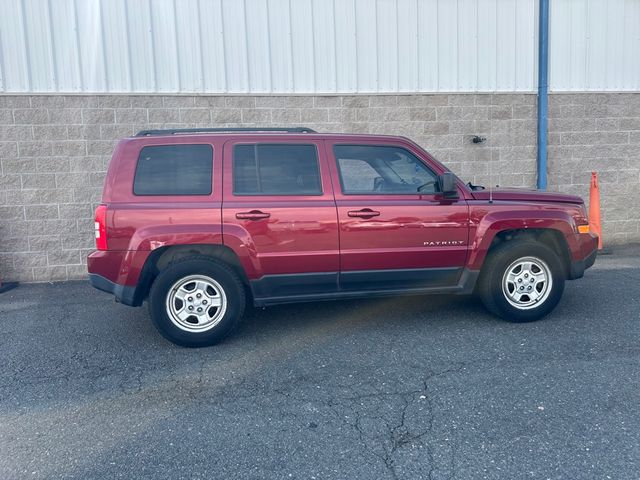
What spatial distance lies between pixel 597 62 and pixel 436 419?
827 cm

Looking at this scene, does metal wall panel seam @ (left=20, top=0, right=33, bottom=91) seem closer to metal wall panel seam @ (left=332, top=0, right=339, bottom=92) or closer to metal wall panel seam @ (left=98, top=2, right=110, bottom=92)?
metal wall panel seam @ (left=98, top=2, right=110, bottom=92)

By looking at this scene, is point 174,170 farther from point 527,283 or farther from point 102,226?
point 527,283

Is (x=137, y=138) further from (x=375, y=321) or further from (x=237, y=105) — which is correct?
(x=237, y=105)

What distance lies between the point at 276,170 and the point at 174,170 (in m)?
0.91

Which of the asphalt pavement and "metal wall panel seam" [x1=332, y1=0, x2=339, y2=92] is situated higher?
"metal wall panel seam" [x1=332, y1=0, x2=339, y2=92]

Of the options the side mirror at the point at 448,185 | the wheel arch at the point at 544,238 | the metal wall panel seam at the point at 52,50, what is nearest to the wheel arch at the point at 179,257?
the side mirror at the point at 448,185

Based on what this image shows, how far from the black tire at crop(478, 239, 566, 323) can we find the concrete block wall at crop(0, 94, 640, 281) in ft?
13.1

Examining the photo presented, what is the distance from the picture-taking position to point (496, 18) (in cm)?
925

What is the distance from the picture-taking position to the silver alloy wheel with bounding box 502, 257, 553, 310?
549 centimetres

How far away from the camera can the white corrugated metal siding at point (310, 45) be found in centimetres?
795

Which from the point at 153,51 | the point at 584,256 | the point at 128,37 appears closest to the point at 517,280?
the point at 584,256

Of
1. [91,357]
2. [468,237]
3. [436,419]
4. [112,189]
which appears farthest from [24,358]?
A: [468,237]

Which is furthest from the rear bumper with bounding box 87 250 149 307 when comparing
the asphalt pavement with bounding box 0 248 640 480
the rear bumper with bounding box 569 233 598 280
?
the rear bumper with bounding box 569 233 598 280

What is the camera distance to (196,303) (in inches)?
197
